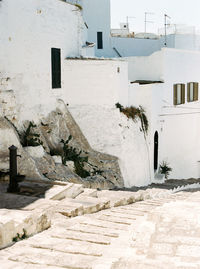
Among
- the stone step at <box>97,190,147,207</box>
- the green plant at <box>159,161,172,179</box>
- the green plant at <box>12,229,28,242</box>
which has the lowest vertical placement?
the green plant at <box>159,161,172,179</box>

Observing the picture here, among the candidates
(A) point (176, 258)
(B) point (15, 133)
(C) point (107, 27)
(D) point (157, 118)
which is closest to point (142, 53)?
(C) point (107, 27)

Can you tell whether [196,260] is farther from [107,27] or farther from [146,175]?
[107,27]

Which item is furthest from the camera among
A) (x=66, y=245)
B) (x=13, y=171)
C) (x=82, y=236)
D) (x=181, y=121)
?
(x=181, y=121)

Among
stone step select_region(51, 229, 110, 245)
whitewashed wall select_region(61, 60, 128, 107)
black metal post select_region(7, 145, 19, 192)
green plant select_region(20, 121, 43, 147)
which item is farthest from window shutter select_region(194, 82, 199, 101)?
stone step select_region(51, 229, 110, 245)

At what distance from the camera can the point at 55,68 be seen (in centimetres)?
1380

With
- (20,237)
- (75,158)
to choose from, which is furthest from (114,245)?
(75,158)

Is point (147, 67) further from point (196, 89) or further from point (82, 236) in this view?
point (82, 236)

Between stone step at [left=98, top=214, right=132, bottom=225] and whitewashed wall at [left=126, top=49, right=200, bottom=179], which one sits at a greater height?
whitewashed wall at [left=126, top=49, right=200, bottom=179]

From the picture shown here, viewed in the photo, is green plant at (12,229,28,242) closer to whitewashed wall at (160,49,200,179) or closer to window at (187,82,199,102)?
whitewashed wall at (160,49,200,179)

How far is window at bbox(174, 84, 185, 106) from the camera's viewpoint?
62.7 feet

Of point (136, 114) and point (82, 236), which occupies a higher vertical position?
point (136, 114)

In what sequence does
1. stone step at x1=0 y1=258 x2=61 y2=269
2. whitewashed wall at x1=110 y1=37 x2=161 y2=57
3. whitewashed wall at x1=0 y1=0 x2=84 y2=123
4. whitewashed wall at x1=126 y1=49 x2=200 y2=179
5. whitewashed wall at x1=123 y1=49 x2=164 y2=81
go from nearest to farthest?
stone step at x1=0 y1=258 x2=61 y2=269 < whitewashed wall at x1=0 y1=0 x2=84 y2=123 < whitewashed wall at x1=126 y1=49 x2=200 y2=179 < whitewashed wall at x1=123 y1=49 x2=164 y2=81 < whitewashed wall at x1=110 y1=37 x2=161 y2=57

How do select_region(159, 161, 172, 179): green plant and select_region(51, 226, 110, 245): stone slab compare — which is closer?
select_region(51, 226, 110, 245): stone slab

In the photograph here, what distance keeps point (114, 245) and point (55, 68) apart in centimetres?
972
